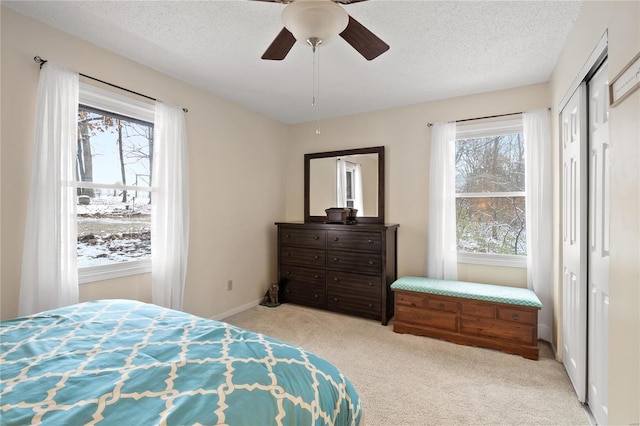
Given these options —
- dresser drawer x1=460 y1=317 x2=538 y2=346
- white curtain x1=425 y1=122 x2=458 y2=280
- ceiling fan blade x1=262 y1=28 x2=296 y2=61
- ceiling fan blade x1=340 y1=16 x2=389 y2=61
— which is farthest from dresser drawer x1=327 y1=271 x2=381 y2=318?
ceiling fan blade x1=262 y1=28 x2=296 y2=61

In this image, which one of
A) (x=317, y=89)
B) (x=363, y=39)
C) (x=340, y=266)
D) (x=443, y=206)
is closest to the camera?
(x=363, y=39)

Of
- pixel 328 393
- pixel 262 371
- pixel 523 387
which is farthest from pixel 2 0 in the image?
pixel 523 387

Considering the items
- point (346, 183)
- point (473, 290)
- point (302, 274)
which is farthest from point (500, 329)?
point (346, 183)

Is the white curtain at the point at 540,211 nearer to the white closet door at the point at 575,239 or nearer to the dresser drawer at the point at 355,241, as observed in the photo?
the white closet door at the point at 575,239

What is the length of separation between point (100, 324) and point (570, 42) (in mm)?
3547

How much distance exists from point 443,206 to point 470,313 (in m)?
1.20

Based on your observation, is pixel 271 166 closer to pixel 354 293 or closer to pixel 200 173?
pixel 200 173

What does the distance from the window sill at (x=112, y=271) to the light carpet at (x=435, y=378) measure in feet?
4.15

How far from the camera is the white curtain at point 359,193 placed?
→ 13.6 feet

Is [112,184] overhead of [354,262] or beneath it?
overhead

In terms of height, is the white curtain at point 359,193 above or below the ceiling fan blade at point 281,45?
below

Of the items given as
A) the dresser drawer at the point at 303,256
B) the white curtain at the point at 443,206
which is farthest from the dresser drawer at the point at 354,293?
the white curtain at the point at 443,206

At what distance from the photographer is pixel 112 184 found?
267 cm

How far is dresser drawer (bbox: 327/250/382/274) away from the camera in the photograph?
360 cm
